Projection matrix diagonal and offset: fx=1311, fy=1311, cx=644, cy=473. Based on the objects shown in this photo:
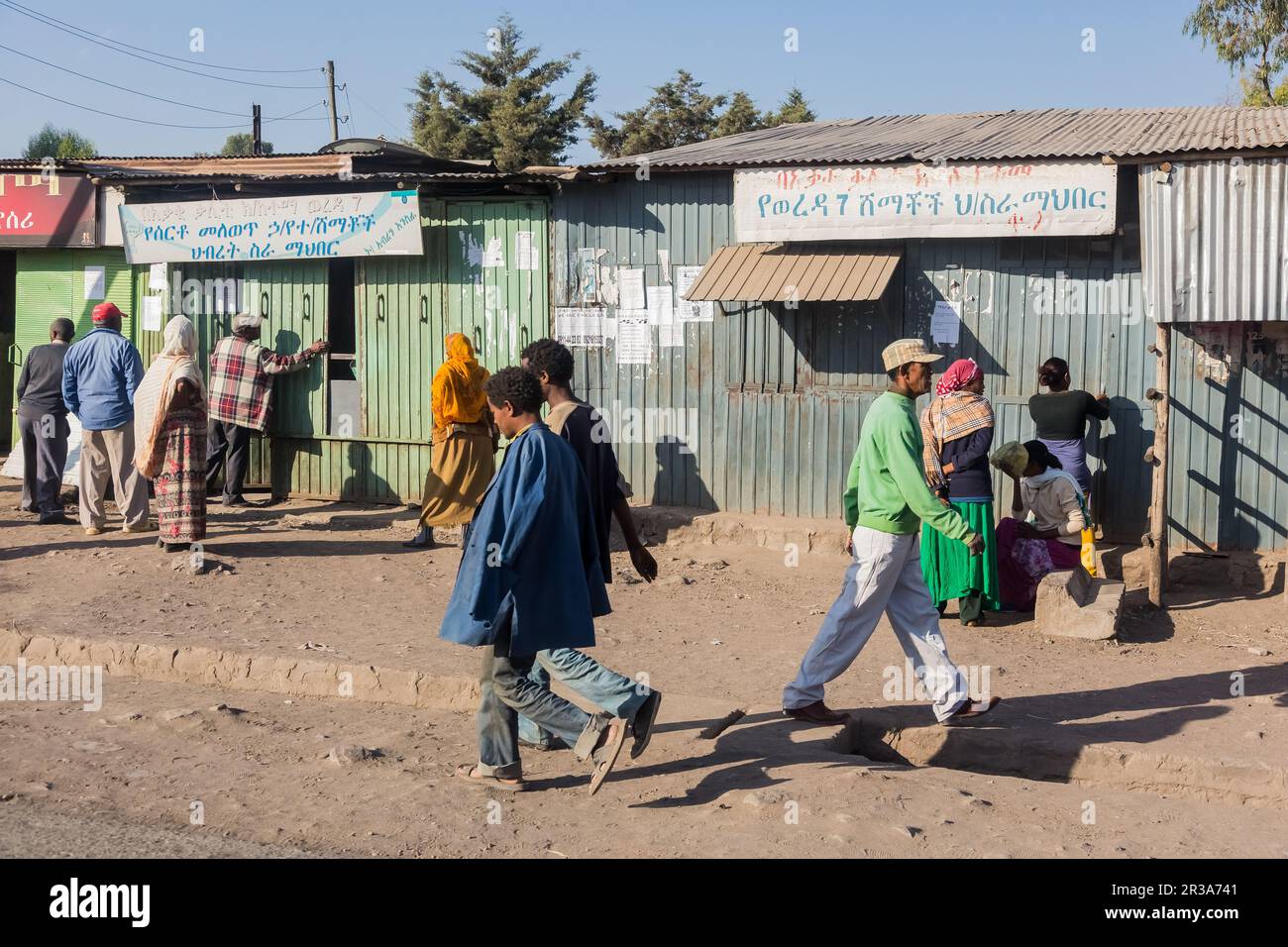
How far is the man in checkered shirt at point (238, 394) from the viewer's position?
38.9 ft

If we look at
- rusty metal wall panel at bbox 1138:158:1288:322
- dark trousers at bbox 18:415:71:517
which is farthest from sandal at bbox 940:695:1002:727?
dark trousers at bbox 18:415:71:517

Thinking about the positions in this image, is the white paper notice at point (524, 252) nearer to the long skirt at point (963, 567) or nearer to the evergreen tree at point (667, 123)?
the long skirt at point (963, 567)

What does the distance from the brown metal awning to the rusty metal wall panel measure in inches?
74.5

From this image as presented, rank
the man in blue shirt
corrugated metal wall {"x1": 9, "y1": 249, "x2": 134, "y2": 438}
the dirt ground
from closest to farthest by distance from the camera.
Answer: the dirt ground
the man in blue shirt
corrugated metal wall {"x1": 9, "y1": 249, "x2": 134, "y2": 438}

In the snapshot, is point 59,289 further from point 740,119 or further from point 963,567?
point 740,119

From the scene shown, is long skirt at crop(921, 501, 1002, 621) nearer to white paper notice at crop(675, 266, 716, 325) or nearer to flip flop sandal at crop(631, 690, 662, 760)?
white paper notice at crop(675, 266, 716, 325)

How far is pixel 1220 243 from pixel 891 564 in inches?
163

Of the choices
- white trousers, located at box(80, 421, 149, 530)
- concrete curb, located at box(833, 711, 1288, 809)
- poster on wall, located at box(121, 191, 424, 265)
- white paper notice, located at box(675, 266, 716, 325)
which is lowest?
concrete curb, located at box(833, 711, 1288, 809)

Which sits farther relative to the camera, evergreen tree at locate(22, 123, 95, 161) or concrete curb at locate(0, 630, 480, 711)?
evergreen tree at locate(22, 123, 95, 161)

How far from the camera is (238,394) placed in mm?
11898

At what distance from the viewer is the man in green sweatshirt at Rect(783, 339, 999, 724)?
5.77 m

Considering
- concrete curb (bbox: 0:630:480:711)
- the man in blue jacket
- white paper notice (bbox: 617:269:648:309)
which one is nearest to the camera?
the man in blue jacket

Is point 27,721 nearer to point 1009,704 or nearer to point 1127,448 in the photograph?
point 1009,704

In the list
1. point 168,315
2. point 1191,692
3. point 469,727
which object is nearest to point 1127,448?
point 1191,692
